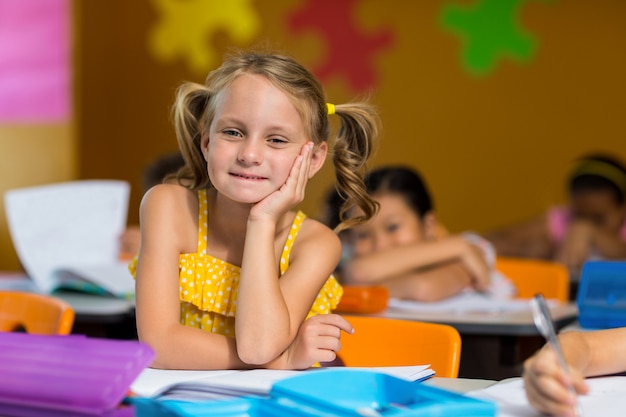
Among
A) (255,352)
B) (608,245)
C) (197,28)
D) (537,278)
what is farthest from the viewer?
(197,28)

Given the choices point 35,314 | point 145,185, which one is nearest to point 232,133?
point 35,314

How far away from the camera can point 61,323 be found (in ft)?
5.22

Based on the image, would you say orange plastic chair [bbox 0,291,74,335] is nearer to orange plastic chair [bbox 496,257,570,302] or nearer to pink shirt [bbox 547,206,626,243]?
orange plastic chair [bbox 496,257,570,302]

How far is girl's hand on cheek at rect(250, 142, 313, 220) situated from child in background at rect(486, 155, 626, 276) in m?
2.27

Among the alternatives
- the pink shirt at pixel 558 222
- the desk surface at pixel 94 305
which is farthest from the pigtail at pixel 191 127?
Answer: the pink shirt at pixel 558 222

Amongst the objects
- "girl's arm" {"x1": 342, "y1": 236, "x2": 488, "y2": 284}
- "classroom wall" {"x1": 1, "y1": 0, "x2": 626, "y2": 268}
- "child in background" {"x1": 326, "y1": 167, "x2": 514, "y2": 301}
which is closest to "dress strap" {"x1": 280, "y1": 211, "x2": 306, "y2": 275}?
"child in background" {"x1": 326, "y1": 167, "x2": 514, "y2": 301}

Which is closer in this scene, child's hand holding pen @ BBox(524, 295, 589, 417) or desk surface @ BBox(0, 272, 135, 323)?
child's hand holding pen @ BBox(524, 295, 589, 417)

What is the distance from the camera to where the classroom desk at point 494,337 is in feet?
6.69

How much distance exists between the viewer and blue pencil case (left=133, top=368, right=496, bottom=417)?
0.94 metres

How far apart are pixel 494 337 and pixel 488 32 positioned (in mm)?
2934

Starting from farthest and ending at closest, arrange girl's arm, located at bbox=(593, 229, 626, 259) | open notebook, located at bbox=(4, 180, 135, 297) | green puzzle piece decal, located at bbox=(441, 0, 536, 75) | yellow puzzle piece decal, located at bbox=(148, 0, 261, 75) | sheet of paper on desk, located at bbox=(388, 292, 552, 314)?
yellow puzzle piece decal, located at bbox=(148, 0, 261, 75) → green puzzle piece decal, located at bbox=(441, 0, 536, 75) → girl's arm, located at bbox=(593, 229, 626, 259) → open notebook, located at bbox=(4, 180, 135, 297) → sheet of paper on desk, located at bbox=(388, 292, 552, 314)

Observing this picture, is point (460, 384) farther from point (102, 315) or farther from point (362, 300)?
point (102, 315)

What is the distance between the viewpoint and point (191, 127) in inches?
63.6

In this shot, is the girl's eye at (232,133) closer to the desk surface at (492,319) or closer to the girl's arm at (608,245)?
the desk surface at (492,319)
